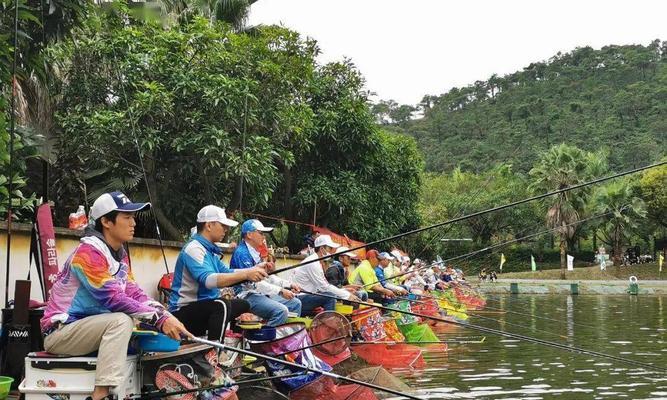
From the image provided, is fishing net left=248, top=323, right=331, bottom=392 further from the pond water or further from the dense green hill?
the dense green hill

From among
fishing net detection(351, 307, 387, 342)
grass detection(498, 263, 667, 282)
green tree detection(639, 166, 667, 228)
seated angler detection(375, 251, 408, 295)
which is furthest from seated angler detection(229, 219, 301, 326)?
green tree detection(639, 166, 667, 228)

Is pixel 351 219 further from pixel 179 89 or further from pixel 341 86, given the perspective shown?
pixel 179 89

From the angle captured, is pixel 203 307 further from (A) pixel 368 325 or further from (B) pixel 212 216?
(A) pixel 368 325

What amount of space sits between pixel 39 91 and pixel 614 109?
82047mm

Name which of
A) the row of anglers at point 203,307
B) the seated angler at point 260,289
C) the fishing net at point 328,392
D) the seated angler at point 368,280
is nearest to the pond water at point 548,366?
the row of anglers at point 203,307

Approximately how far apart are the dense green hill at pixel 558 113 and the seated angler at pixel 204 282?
2430 inches

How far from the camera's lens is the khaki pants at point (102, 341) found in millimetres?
4953

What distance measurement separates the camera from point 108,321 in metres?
5.01

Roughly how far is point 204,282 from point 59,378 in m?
1.67

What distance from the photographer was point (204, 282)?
21.4 feet

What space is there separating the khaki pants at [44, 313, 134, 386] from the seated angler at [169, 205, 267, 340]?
1407 mm

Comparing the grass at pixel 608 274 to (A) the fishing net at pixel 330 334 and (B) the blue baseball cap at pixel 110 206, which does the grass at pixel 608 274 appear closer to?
(A) the fishing net at pixel 330 334

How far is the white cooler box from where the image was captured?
16.6 feet

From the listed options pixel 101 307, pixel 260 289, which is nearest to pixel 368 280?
pixel 260 289
